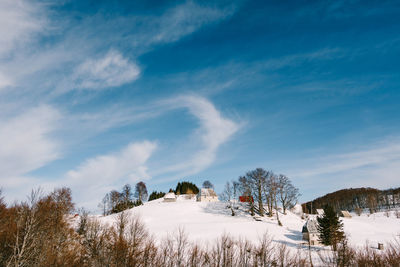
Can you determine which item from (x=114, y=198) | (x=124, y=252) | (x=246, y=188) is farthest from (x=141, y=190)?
(x=124, y=252)

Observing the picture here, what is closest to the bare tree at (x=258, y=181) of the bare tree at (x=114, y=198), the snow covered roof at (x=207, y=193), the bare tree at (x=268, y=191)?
the bare tree at (x=268, y=191)

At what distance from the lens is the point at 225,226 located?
49.8m

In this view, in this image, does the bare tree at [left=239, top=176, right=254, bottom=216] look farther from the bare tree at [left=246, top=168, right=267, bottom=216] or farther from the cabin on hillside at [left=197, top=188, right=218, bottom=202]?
the cabin on hillside at [left=197, top=188, right=218, bottom=202]

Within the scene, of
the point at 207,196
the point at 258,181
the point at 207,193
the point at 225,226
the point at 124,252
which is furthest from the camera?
the point at 207,193

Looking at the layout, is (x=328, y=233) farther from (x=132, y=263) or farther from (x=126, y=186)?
(x=126, y=186)

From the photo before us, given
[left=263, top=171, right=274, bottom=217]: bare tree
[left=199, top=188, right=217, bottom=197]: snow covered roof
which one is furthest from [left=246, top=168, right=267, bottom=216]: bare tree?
[left=199, top=188, right=217, bottom=197]: snow covered roof

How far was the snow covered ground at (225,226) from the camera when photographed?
42.2 m

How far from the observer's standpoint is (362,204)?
157625 millimetres

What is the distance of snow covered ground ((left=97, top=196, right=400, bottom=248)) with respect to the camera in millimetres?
42250

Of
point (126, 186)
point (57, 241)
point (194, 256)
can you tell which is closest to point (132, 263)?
point (194, 256)

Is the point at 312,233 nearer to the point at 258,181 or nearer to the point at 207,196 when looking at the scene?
the point at 258,181

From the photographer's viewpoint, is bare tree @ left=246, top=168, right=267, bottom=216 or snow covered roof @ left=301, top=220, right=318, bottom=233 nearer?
snow covered roof @ left=301, top=220, right=318, bottom=233

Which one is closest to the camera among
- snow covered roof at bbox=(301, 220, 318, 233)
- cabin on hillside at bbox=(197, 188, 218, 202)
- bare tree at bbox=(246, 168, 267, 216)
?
snow covered roof at bbox=(301, 220, 318, 233)

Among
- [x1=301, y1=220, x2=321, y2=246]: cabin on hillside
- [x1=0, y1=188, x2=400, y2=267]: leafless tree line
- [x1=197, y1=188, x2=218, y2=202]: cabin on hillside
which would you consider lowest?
[x1=301, y1=220, x2=321, y2=246]: cabin on hillside
